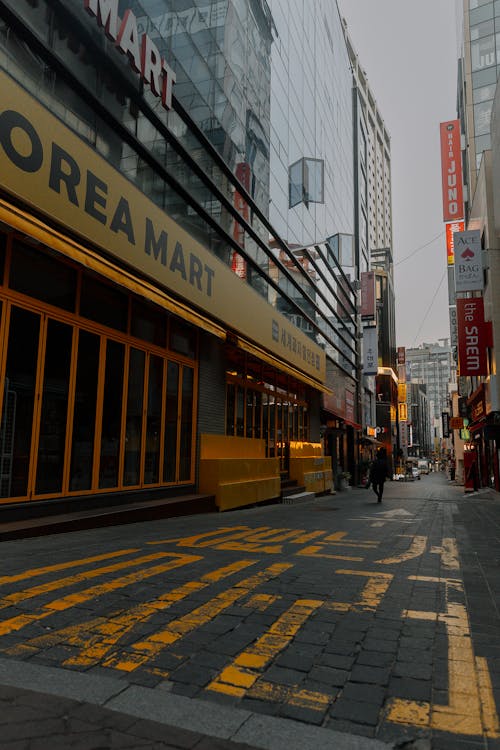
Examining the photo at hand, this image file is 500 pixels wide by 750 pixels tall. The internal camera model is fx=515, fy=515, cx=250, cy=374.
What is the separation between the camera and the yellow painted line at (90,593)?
3.85m

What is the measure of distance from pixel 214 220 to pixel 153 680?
14.2 metres

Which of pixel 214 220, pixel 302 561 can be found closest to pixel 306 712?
pixel 302 561

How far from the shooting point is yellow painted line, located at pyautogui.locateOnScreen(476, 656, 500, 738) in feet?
8.08

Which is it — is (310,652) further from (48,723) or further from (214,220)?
(214,220)

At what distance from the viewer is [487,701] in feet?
8.98

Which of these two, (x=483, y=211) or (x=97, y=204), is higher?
(x=483, y=211)

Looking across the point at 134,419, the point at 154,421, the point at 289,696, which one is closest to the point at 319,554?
the point at 289,696

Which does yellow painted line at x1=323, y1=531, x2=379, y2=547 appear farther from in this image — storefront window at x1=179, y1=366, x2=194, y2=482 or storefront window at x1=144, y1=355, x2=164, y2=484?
storefront window at x1=179, y1=366, x2=194, y2=482

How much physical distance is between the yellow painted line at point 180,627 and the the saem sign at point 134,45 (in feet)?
33.9

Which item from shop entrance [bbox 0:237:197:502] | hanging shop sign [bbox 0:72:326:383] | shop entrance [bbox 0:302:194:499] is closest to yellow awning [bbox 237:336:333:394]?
hanging shop sign [bbox 0:72:326:383]

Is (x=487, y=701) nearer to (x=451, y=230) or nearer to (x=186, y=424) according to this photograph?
(x=186, y=424)

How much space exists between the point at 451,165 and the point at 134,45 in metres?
33.9

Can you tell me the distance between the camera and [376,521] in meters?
11.2

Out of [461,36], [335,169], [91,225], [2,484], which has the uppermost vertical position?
[461,36]
